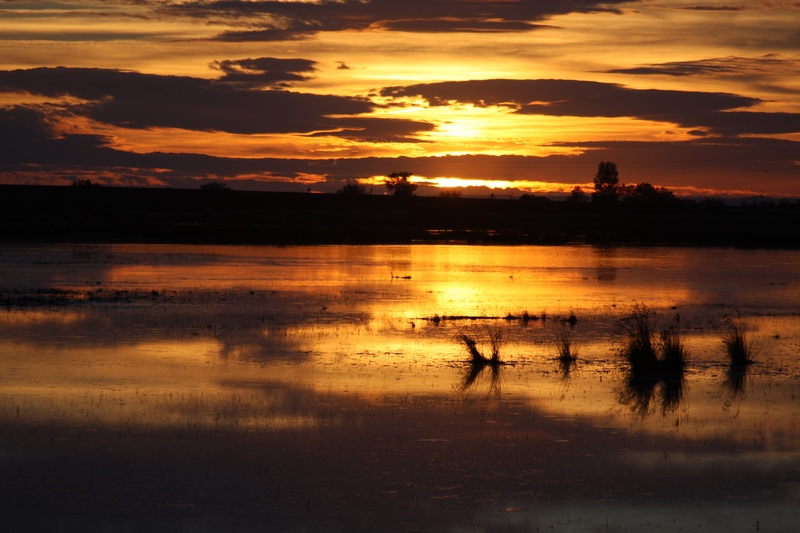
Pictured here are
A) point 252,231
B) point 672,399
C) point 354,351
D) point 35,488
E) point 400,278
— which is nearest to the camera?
point 35,488

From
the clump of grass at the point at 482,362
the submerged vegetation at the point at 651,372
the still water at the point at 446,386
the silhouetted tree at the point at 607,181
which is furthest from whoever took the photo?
the silhouetted tree at the point at 607,181

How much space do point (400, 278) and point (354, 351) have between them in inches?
607

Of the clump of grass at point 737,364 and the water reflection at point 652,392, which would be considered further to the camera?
the clump of grass at point 737,364

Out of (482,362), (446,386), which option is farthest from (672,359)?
(446,386)

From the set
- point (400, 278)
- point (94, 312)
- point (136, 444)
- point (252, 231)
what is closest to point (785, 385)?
point (136, 444)

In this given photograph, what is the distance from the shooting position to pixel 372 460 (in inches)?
405

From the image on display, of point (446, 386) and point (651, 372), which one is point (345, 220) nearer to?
point (651, 372)

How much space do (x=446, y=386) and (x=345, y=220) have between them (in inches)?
3037

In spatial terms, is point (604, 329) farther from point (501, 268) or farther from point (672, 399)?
point (501, 268)

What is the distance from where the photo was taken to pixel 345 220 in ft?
298

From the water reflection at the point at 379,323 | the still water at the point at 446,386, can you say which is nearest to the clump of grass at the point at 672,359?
the water reflection at the point at 379,323

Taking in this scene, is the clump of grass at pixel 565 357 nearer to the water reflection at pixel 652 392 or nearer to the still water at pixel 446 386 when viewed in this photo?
the still water at pixel 446 386

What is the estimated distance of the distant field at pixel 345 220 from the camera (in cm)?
6241

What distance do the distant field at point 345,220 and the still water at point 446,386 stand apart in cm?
3145
